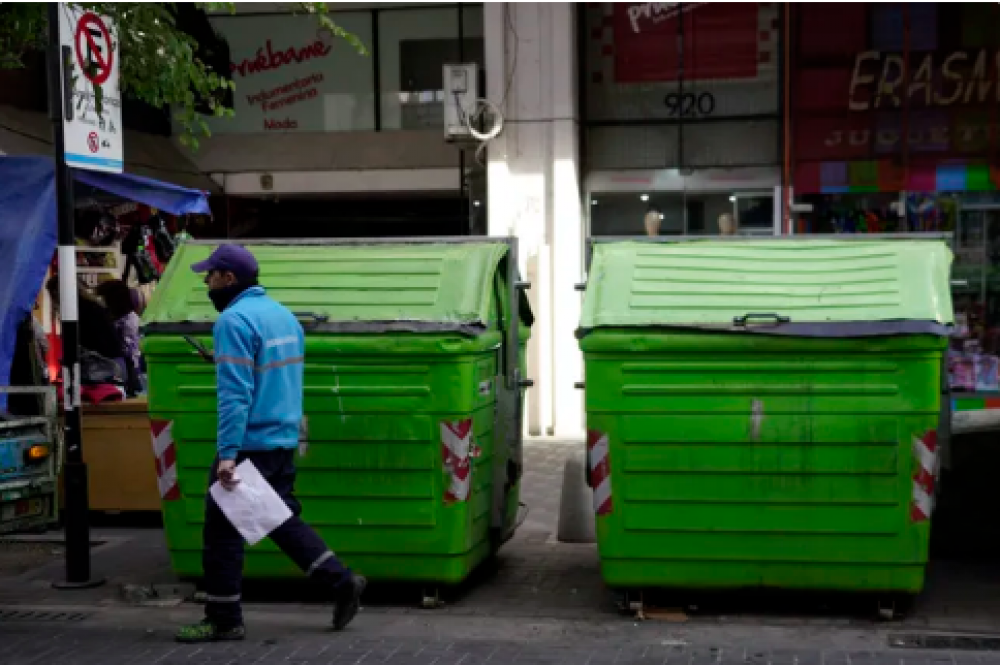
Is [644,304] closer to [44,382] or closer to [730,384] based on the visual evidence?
[730,384]

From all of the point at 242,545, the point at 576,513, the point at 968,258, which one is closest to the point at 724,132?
the point at 968,258

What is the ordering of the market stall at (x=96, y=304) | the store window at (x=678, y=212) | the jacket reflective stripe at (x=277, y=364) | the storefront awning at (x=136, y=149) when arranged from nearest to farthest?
the jacket reflective stripe at (x=277, y=364) → the market stall at (x=96, y=304) → the storefront awning at (x=136, y=149) → the store window at (x=678, y=212)

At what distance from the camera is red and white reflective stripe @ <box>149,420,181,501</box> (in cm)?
678

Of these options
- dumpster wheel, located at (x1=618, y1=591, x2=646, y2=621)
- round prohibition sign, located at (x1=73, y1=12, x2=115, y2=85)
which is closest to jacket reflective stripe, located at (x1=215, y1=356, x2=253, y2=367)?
dumpster wheel, located at (x1=618, y1=591, x2=646, y2=621)

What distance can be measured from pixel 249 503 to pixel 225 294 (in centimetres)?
95

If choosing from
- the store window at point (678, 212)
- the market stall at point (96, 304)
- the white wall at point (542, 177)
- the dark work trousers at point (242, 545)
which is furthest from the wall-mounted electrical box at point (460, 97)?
the dark work trousers at point (242, 545)

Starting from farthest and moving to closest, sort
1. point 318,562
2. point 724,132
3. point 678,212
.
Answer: point 678,212, point 724,132, point 318,562

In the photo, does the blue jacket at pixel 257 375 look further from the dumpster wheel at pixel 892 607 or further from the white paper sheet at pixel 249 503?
the dumpster wheel at pixel 892 607

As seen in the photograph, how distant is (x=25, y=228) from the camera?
8.52 meters

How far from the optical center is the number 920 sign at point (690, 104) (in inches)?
527

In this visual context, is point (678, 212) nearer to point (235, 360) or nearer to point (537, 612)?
point (537, 612)

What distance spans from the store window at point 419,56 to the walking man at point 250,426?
366 inches

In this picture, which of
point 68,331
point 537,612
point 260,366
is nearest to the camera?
point 260,366

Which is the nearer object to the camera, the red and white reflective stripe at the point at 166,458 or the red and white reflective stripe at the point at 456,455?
the red and white reflective stripe at the point at 456,455
